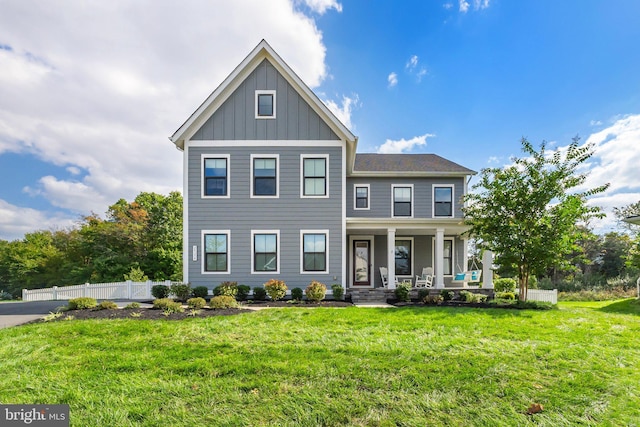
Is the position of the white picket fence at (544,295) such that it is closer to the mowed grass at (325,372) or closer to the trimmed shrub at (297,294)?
the mowed grass at (325,372)

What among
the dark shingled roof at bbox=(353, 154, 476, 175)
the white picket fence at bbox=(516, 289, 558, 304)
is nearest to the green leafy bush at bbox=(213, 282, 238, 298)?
the dark shingled roof at bbox=(353, 154, 476, 175)

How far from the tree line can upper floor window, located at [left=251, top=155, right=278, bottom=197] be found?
10.5m

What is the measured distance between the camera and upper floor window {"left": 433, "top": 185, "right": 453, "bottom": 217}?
14.4 m

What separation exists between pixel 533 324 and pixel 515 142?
6.56 m

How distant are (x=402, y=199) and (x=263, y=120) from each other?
24.6 feet

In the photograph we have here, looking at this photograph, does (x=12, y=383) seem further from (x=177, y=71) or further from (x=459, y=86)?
(x=459, y=86)

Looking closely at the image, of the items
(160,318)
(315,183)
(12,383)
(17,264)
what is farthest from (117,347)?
(17,264)

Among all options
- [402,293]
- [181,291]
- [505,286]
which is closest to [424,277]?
[505,286]

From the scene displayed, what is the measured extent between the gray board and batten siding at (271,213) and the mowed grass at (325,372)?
482 cm

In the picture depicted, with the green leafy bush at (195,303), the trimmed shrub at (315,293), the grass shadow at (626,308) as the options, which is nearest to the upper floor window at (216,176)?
the green leafy bush at (195,303)

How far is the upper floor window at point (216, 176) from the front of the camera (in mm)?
11676

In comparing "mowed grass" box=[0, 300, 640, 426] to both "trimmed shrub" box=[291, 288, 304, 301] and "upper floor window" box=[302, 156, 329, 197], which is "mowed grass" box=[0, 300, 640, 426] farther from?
"upper floor window" box=[302, 156, 329, 197]

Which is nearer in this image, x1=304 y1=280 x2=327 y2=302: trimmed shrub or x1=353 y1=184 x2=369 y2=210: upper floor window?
x1=304 y1=280 x2=327 y2=302: trimmed shrub

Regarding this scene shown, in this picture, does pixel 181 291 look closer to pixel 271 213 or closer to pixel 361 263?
pixel 271 213
